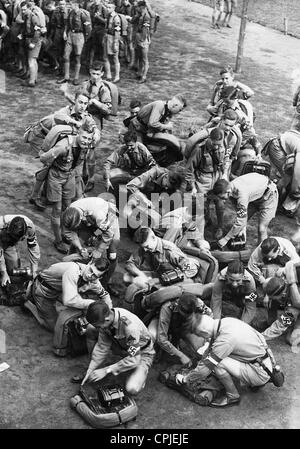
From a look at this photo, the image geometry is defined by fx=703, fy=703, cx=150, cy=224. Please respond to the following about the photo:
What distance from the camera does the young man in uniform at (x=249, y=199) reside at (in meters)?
9.32

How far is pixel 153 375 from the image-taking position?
7.46m

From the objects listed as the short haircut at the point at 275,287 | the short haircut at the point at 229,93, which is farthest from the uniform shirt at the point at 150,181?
the short haircut at the point at 229,93

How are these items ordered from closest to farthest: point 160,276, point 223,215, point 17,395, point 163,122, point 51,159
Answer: point 17,395, point 160,276, point 51,159, point 223,215, point 163,122

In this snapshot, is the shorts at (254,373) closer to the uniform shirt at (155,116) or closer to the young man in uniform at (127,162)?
the young man in uniform at (127,162)

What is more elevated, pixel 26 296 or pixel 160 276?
pixel 160 276

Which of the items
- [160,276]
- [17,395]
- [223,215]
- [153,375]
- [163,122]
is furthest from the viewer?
[163,122]

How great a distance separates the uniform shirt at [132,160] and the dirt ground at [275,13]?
40.2ft

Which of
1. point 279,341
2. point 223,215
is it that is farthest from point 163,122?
point 279,341

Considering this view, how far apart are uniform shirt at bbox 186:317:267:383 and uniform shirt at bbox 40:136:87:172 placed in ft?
11.1

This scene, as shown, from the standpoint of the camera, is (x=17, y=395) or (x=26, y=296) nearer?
(x=17, y=395)

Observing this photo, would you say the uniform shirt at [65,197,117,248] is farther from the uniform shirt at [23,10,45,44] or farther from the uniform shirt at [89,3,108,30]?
the uniform shirt at [89,3,108,30]

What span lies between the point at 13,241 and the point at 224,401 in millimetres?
2914

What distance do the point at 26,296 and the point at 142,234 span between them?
5.04 ft

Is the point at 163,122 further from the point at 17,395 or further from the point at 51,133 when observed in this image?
the point at 17,395
